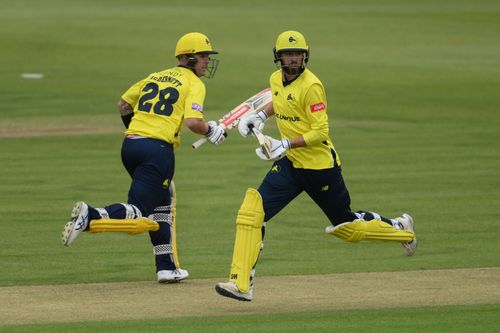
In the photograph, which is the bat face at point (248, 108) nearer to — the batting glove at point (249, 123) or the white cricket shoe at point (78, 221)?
the batting glove at point (249, 123)

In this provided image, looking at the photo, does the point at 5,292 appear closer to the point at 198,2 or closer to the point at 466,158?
the point at 466,158

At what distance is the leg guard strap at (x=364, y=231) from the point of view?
10883 millimetres

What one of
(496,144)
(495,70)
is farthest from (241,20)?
(496,144)

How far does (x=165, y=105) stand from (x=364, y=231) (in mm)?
2161

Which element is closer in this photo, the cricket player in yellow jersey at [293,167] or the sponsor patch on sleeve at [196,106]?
the cricket player in yellow jersey at [293,167]

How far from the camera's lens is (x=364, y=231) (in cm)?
1093

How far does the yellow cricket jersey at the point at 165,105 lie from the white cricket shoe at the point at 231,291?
1.84m

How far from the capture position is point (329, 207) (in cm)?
1080

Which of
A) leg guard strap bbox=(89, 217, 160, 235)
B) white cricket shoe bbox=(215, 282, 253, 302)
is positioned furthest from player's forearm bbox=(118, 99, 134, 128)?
white cricket shoe bbox=(215, 282, 253, 302)

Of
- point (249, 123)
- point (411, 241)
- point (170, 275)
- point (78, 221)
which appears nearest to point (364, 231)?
point (411, 241)

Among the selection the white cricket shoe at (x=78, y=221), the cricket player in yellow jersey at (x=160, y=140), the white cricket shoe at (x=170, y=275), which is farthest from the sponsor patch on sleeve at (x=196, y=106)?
the white cricket shoe at (x=170, y=275)

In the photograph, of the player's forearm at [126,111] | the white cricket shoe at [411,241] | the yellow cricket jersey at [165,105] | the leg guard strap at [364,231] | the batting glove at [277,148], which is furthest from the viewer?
the player's forearm at [126,111]

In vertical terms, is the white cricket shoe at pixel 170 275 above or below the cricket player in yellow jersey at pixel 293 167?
below

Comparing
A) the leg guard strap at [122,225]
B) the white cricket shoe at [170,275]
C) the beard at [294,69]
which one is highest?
the beard at [294,69]
